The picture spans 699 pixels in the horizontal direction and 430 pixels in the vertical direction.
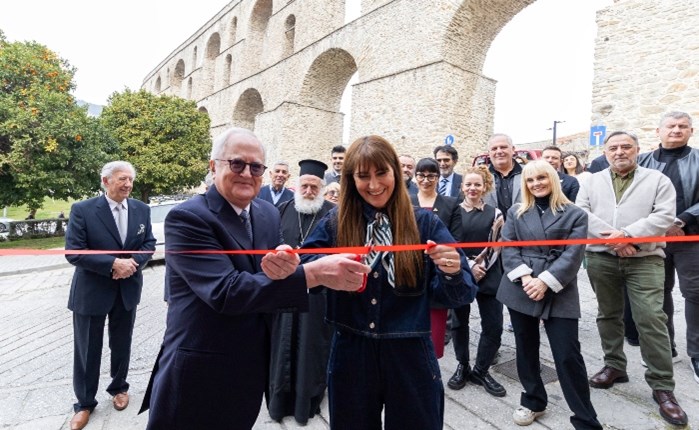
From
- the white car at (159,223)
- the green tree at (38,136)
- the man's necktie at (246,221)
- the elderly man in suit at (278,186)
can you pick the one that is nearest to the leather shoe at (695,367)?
the man's necktie at (246,221)

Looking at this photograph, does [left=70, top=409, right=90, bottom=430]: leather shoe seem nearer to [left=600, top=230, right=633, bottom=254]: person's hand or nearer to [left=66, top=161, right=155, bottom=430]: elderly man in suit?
[left=66, top=161, right=155, bottom=430]: elderly man in suit

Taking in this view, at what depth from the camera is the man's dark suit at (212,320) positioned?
142cm

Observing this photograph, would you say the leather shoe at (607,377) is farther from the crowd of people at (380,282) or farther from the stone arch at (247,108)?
the stone arch at (247,108)

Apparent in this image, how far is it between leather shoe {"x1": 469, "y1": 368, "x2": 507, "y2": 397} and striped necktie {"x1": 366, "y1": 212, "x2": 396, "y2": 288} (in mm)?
2174

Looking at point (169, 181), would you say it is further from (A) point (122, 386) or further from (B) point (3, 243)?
(A) point (122, 386)

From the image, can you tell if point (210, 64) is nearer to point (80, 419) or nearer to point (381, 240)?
point (80, 419)

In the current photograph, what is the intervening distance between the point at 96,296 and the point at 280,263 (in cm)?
248

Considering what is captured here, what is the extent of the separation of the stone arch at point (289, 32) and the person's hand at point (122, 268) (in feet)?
80.2

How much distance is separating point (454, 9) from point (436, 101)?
3.37 meters

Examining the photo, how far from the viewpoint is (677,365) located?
11.7ft

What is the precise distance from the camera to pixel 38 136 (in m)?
13.3

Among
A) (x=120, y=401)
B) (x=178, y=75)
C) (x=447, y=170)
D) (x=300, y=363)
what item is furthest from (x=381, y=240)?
(x=178, y=75)

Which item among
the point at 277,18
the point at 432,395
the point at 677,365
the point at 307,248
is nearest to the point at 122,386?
the point at 307,248

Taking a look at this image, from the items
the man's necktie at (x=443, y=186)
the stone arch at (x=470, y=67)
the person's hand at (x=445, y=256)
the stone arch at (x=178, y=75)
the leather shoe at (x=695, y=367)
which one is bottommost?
the leather shoe at (x=695, y=367)
